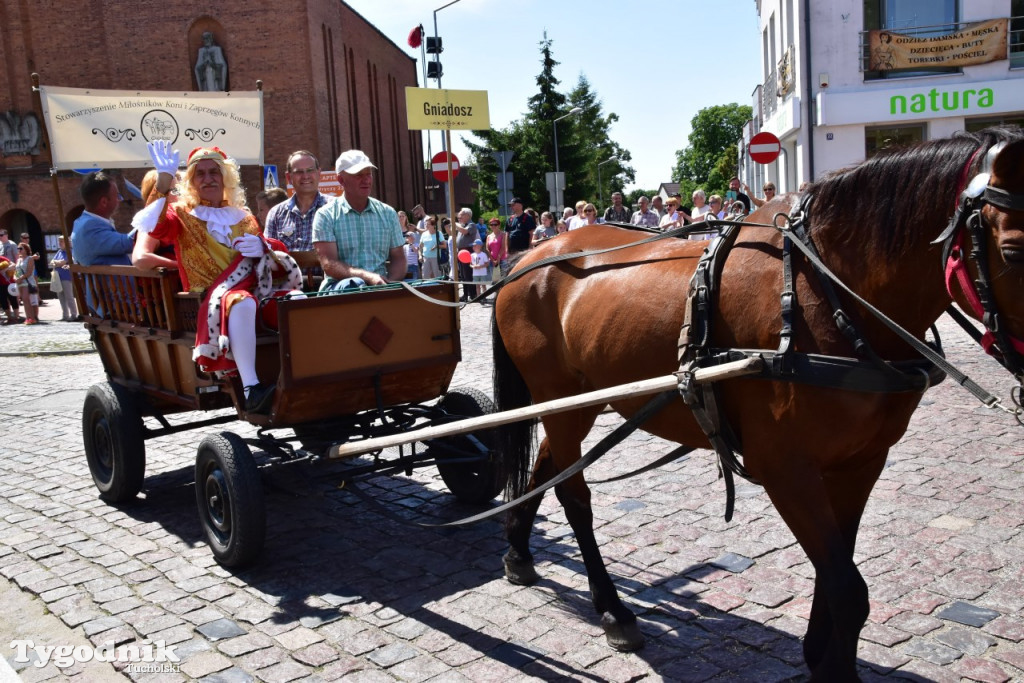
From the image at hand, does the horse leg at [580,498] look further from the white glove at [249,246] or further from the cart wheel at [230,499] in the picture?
the white glove at [249,246]

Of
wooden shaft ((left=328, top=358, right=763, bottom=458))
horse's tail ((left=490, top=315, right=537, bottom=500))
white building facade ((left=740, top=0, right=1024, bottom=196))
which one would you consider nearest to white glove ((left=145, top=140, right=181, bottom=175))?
wooden shaft ((left=328, top=358, right=763, bottom=458))

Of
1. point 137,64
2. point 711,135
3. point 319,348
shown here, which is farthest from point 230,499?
point 711,135

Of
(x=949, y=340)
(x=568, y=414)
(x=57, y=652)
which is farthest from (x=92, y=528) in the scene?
(x=949, y=340)

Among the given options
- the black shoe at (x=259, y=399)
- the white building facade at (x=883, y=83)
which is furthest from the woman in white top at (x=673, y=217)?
the black shoe at (x=259, y=399)

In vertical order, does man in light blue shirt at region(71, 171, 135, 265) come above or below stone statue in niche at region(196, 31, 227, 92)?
below

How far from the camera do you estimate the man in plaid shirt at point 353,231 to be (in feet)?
16.7

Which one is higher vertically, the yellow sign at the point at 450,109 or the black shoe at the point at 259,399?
the yellow sign at the point at 450,109

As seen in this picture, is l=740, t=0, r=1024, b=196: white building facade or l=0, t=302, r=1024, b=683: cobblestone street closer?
l=0, t=302, r=1024, b=683: cobblestone street

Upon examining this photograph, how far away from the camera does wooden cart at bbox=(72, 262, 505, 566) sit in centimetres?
454

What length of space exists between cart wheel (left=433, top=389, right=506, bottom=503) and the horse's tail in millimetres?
563

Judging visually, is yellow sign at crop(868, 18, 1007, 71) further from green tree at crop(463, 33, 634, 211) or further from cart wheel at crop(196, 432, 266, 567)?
green tree at crop(463, 33, 634, 211)

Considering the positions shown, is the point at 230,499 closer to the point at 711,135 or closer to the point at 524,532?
the point at 524,532

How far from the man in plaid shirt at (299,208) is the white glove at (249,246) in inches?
49.3

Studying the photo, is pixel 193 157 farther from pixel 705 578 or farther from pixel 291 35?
pixel 291 35
